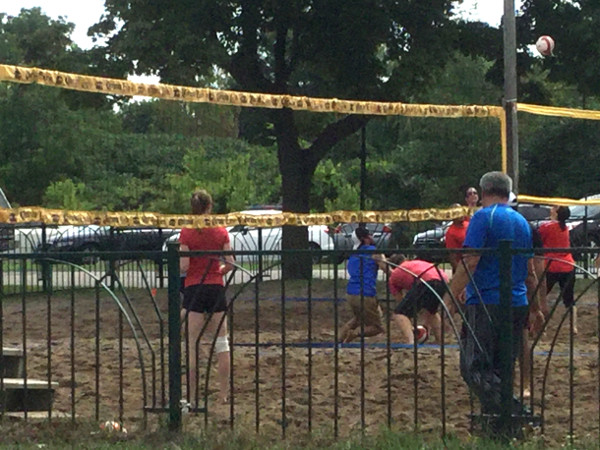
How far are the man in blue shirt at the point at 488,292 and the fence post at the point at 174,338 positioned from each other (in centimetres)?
181

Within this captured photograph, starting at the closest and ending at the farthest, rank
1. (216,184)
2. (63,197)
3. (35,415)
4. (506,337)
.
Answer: (506,337) < (35,415) < (63,197) < (216,184)

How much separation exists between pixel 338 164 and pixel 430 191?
421 inches

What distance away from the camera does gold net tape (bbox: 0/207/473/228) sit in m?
9.48

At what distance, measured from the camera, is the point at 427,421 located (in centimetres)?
884

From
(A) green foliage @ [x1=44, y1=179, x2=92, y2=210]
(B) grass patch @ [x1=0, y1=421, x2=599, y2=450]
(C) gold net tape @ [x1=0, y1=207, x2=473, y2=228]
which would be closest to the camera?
(B) grass patch @ [x1=0, y1=421, x2=599, y2=450]

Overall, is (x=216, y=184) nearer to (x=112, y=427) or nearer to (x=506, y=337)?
(x=112, y=427)

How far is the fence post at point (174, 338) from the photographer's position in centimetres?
781

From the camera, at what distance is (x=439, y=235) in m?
29.0

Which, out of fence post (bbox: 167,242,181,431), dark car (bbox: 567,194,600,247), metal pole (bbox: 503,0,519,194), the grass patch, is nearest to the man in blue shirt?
the grass patch

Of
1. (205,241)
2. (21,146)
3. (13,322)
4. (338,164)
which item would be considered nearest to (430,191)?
(338,164)

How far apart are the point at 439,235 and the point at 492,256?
21.2m

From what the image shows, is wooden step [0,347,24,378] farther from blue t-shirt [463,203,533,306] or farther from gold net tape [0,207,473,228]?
blue t-shirt [463,203,533,306]

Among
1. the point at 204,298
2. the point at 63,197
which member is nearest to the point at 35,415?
the point at 204,298

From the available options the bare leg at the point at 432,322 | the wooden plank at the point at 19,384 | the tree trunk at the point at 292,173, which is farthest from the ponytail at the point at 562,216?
the tree trunk at the point at 292,173
